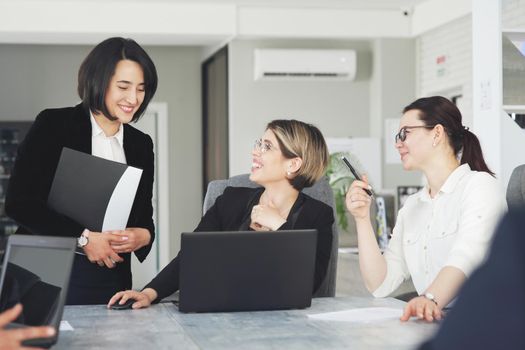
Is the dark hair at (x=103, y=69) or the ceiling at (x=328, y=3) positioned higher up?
the ceiling at (x=328, y=3)

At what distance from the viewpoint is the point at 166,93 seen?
8992 millimetres

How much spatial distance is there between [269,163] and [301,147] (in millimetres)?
127

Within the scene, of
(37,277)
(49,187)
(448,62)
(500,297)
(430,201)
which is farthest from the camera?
(448,62)

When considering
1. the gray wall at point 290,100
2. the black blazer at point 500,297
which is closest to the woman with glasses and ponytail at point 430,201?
the black blazer at point 500,297

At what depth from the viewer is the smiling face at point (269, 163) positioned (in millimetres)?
2621

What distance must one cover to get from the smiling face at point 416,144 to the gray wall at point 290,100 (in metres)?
5.30

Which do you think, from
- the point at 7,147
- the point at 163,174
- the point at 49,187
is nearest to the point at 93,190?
the point at 49,187

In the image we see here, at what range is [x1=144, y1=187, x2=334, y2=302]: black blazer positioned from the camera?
233cm

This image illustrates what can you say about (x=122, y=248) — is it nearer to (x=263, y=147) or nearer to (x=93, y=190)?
(x=93, y=190)

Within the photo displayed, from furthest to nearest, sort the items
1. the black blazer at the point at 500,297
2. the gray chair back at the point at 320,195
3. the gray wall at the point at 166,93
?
the gray wall at the point at 166,93, the gray chair back at the point at 320,195, the black blazer at the point at 500,297

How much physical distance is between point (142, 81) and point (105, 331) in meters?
0.95

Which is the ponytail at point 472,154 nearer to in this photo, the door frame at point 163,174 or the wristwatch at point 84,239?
the wristwatch at point 84,239

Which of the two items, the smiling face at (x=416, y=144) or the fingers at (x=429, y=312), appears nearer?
the fingers at (x=429, y=312)

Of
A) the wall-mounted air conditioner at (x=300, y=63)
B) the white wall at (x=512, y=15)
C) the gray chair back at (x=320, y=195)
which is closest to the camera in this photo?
the gray chair back at (x=320, y=195)
